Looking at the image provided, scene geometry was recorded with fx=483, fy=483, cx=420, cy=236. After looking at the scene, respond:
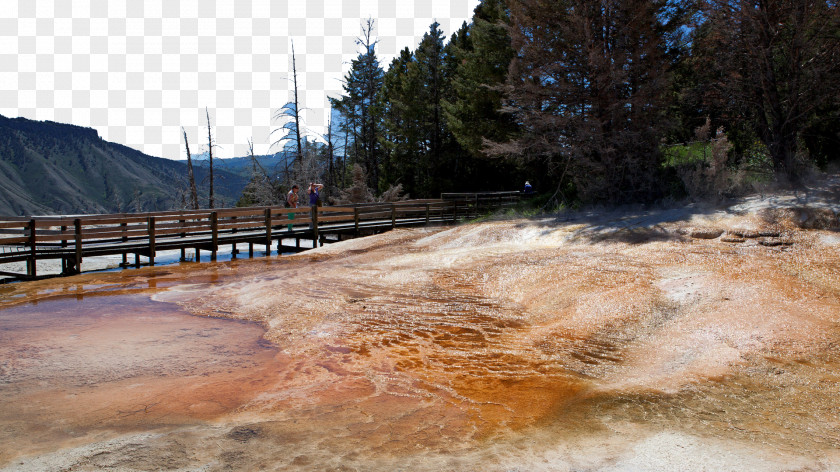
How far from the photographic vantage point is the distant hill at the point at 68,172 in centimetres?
13425

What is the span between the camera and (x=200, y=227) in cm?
1628

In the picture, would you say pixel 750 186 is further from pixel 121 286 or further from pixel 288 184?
pixel 288 184

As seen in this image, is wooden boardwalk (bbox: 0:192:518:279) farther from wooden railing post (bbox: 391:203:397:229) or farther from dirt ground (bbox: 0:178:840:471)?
dirt ground (bbox: 0:178:840:471)

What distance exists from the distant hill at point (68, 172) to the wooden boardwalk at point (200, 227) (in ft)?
385

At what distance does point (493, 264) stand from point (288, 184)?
29.5 meters

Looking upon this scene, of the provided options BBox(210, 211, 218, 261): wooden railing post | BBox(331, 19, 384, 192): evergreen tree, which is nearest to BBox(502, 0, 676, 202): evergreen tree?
BBox(210, 211, 218, 261): wooden railing post

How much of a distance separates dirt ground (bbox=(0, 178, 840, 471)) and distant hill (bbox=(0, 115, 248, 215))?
428ft

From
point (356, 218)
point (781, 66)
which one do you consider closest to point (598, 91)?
point (781, 66)

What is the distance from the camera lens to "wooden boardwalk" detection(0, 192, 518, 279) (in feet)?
42.4

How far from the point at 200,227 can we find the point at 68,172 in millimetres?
176124

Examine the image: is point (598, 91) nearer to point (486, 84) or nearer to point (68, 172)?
point (486, 84)

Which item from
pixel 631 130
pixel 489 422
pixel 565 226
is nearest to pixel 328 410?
pixel 489 422

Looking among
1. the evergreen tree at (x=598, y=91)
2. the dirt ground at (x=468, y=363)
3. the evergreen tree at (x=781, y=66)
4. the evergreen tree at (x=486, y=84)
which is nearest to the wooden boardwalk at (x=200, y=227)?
the dirt ground at (x=468, y=363)

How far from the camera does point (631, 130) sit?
15641 millimetres
